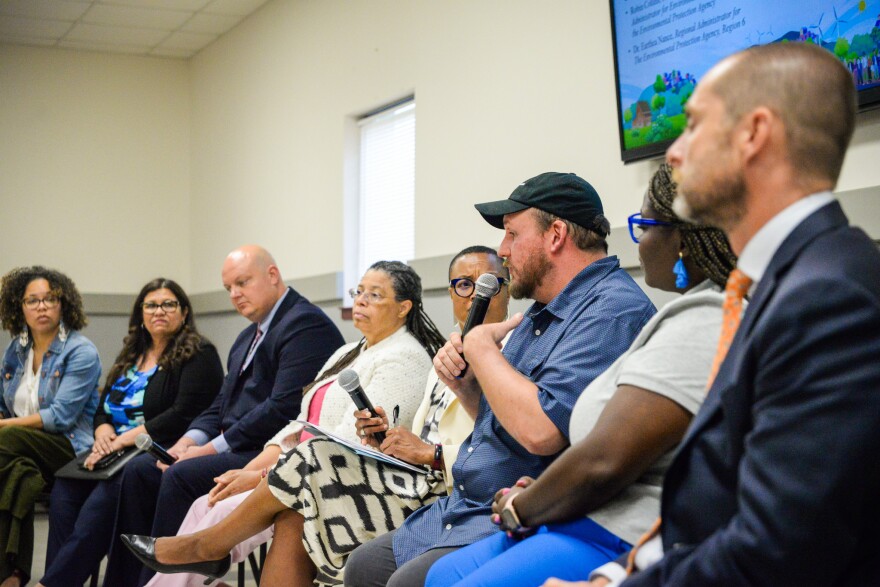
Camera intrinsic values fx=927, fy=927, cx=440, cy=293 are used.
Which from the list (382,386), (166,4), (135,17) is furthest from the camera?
(135,17)

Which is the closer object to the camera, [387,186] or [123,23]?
[387,186]

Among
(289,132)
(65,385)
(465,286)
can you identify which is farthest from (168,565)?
(289,132)

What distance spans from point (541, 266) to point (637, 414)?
806 millimetres

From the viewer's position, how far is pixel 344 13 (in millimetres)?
5508

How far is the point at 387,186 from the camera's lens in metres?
5.42

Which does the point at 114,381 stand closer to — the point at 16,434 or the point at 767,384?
the point at 16,434

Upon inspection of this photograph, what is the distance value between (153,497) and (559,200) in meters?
2.30

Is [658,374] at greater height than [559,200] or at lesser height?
lesser

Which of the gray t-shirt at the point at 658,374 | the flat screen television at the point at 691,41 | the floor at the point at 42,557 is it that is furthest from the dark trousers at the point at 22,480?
the gray t-shirt at the point at 658,374

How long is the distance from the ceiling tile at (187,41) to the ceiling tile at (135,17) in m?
0.19

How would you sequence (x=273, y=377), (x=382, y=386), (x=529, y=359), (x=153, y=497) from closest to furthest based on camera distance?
(x=529, y=359)
(x=382, y=386)
(x=153, y=497)
(x=273, y=377)

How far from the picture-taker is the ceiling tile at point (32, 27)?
21.6 ft

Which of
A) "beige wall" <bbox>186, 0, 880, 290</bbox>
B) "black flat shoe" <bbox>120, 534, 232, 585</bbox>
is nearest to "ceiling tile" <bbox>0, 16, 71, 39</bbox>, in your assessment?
"beige wall" <bbox>186, 0, 880, 290</bbox>

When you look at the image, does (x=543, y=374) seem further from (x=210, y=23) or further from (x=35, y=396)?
(x=210, y=23)
